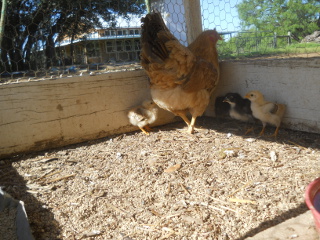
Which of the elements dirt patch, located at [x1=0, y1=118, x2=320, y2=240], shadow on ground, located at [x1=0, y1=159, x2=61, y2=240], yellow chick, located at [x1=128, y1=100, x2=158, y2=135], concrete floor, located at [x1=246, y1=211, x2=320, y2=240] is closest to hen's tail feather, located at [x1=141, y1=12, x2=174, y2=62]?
yellow chick, located at [x1=128, y1=100, x2=158, y2=135]

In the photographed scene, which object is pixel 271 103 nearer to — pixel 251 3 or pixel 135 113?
pixel 251 3

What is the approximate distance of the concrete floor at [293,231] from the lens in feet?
4.16

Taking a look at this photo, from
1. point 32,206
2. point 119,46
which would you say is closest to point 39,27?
point 119,46

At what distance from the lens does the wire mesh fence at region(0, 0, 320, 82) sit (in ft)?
7.75

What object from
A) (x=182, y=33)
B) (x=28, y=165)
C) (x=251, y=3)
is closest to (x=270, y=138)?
(x=251, y=3)

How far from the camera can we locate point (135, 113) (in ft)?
9.67

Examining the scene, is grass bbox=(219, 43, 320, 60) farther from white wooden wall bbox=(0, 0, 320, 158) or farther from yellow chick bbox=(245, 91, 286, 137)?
yellow chick bbox=(245, 91, 286, 137)

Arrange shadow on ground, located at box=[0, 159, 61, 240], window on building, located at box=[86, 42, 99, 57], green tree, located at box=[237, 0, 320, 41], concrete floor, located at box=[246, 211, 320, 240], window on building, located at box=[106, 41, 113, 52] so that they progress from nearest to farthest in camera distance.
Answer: concrete floor, located at box=[246, 211, 320, 240]
shadow on ground, located at box=[0, 159, 61, 240]
green tree, located at box=[237, 0, 320, 41]
window on building, located at box=[86, 42, 99, 57]
window on building, located at box=[106, 41, 113, 52]

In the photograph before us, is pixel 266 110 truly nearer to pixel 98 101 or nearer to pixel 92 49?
pixel 98 101

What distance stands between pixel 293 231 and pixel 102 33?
2.38 m

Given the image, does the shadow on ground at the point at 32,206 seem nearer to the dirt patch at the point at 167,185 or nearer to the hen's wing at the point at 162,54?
the dirt patch at the point at 167,185

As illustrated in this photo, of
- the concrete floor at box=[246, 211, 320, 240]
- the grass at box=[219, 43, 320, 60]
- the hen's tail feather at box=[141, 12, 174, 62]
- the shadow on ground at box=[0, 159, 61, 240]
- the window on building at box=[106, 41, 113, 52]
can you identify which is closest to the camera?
the concrete floor at box=[246, 211, 320, 240]

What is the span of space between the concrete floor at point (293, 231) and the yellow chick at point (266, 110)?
1387 mm

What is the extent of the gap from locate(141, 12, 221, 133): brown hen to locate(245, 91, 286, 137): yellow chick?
469 millimetres
